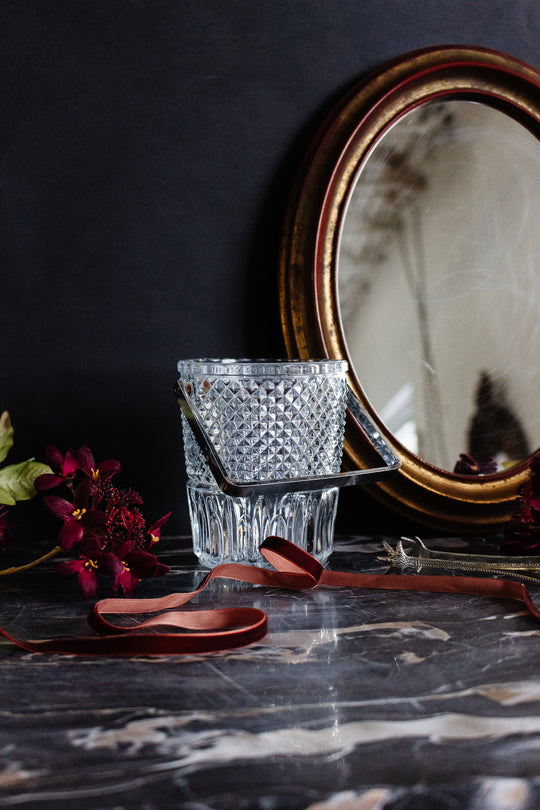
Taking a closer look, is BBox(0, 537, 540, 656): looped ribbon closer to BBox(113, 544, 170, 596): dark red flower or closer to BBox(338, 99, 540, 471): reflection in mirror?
BBox(113, 544, 170, 596): dark red flower

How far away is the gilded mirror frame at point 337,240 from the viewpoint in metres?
0.93

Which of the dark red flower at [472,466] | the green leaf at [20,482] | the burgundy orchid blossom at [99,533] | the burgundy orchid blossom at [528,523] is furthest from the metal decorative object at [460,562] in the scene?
the green leaf at [20,482]

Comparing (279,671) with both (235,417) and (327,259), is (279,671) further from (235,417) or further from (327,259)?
(327,259)

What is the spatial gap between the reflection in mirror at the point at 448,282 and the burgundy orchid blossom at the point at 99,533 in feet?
1.20

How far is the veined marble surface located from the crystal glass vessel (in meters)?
0.14

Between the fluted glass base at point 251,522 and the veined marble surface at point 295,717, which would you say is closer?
the veined marble surface at point 295,717

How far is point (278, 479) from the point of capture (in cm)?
72

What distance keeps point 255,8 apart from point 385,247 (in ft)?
1.17

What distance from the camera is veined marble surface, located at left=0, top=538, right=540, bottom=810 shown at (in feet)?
1.31

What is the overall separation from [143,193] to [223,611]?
55 centimetres

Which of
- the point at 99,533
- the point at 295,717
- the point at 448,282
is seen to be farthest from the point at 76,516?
the point at 448,282

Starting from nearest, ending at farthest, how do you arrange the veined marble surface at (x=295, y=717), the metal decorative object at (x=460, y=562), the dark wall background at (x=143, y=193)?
the veined marble surface at (x=295, y=717)
the metal decorative object at (x=460, y=562)
the dark wall background at (x=143, y=193)

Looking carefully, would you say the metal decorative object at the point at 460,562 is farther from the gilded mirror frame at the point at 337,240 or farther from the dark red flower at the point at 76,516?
the dark red flower at the point at 76,516

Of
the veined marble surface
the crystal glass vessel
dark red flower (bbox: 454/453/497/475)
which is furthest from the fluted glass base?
dark red flower (bbox: 454/453/497/475)
